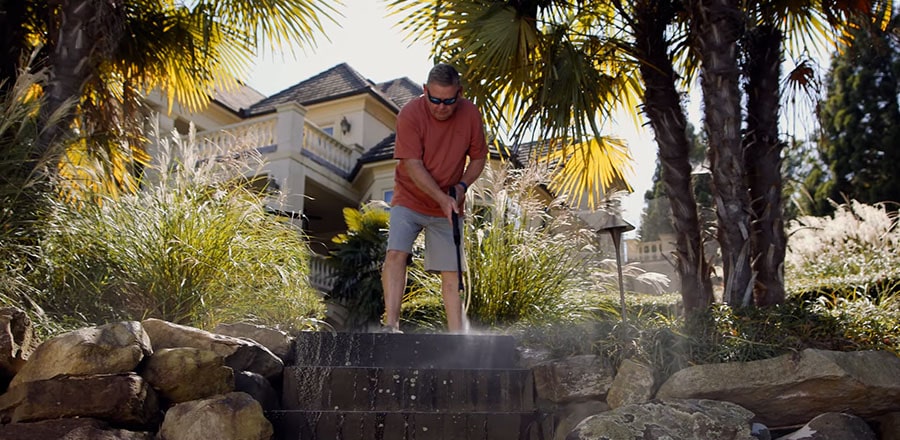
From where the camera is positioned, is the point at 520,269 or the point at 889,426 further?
the point at 520,269

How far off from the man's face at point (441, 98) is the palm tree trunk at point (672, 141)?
1620 mm

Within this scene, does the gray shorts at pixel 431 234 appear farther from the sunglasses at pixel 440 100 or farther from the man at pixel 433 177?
A: the sunglasses at pixel 440 100

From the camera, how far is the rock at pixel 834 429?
3.11 m

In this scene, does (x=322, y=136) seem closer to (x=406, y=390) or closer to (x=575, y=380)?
(x=406, y=390)

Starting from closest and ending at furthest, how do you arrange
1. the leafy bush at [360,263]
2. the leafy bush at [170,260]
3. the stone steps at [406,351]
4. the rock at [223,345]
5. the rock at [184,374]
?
the rock at [184,374] → the rock at [223,345] → the stone steps at [406,351] → the leafy bush at [170,260] → the leafy bush at [360,263]

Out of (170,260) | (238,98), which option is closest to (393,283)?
(170,260)

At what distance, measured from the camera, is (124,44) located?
22.2 ft

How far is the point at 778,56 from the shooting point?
5137 mm

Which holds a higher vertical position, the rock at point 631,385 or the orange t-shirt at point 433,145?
the orange t-shirt at point 433,145

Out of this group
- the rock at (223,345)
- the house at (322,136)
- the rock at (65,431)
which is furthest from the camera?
the house at (322,136)

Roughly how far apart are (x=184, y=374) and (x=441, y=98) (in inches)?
A: 77.3

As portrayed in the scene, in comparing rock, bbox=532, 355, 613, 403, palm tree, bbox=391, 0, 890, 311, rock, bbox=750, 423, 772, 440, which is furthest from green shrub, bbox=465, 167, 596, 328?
rock, bbox=750, 423, 772, 440

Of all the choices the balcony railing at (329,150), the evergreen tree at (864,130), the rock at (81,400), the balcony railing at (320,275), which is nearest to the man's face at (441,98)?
the rock at (81,400)

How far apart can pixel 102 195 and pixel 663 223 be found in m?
21.2
